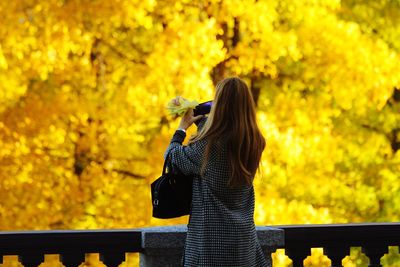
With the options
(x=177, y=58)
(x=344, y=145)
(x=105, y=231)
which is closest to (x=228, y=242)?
(x=105, y=231)

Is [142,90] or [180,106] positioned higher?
[142,90]

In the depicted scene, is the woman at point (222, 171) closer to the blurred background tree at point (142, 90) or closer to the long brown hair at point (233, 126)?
the long brown hair at point (233, 126)

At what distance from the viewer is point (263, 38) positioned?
13.2 metres

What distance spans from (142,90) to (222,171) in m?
8.27

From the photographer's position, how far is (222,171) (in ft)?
14.8

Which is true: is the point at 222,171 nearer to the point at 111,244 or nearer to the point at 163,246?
the point at 163,246

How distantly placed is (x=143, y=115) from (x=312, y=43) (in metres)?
3.04

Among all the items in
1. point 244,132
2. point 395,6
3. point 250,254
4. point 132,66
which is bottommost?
point 250,254

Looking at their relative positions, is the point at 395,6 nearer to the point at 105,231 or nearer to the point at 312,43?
the point at 312,43

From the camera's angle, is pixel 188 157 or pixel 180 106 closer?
pixel 188 157

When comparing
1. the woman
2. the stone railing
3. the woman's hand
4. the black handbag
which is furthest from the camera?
the stone railing

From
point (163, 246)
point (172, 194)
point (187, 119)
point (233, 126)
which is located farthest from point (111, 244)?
point (233, 126)

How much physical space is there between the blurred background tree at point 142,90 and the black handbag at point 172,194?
744 centimetres

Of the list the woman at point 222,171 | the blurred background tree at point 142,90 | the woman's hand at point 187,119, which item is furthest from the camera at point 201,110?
the blurred background tree at point 142,90
